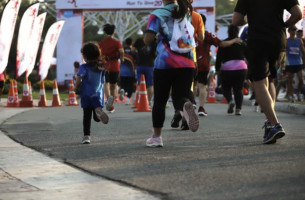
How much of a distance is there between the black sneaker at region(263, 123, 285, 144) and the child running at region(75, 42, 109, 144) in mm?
1939

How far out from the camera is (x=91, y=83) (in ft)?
27.6

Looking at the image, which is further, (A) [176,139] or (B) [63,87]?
(B) [63,87]

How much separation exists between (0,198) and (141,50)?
11.7m

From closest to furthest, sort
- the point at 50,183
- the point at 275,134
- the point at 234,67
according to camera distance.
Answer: the point at 50,183 < the point at 275,134 < the point at 234,67

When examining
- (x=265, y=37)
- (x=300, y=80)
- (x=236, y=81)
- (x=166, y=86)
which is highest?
(x=265, y=37)

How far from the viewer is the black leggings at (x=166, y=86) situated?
754 cm

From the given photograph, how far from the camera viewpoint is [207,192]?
459 centimetres

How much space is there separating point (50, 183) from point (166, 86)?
8.81 feet

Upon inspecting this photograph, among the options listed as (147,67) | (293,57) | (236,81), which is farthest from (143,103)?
(293,57)

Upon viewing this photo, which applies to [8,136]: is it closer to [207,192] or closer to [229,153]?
[229,153]

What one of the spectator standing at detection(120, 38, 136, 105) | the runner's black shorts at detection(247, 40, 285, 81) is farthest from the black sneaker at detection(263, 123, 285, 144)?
the spectator standing at detection(120, 38, 136, 105)

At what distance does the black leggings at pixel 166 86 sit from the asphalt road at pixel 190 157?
336mm

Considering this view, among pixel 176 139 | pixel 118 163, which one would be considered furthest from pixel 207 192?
pixel 176 139

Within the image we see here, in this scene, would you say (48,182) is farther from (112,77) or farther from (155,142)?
(112,77)
